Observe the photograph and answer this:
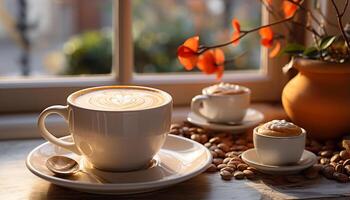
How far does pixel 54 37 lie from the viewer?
3.83m

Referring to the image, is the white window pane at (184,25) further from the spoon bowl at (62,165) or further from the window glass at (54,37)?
the spoon bowl at (62,165)

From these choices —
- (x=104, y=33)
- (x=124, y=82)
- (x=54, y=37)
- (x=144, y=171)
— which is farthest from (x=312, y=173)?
(x=54, y=37)

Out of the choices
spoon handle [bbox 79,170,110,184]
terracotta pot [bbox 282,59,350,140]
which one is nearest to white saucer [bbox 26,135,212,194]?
spoon handle [bbox 79,170,110,184]

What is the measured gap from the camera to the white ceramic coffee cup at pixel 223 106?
3.25 ft

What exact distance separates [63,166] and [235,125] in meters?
0.35

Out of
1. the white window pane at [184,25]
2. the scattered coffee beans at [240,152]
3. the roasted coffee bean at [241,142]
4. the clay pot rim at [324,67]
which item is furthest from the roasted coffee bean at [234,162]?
the white window pane at [184,25]

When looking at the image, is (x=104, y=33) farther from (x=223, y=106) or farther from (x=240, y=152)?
(x=240, y=152)

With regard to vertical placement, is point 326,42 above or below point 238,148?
above

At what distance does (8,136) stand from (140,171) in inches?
13.2

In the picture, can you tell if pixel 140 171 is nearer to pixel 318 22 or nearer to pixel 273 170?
pixel 273 170

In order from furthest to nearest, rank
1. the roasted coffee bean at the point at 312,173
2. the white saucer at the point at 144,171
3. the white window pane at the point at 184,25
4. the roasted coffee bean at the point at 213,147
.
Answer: the white window pane at the point at 184,25 < the roasted coffee bean at the point at 213,147 < the roasted coffee bean at the point at 312,173 < the white saucer at the point at 144,171

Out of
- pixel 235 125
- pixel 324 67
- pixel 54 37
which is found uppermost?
pixel 324 67

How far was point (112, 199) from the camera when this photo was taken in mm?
717

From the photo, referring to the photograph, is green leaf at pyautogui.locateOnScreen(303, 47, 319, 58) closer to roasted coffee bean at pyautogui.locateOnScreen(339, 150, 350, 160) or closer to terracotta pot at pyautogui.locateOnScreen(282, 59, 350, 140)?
terracotta pot at pyautogui.locateOnScreen(282, 59, 350, 140)
